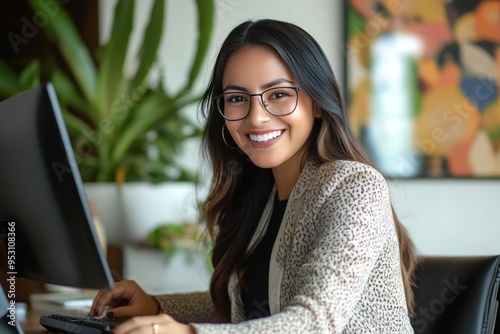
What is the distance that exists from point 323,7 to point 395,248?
2.64 metres

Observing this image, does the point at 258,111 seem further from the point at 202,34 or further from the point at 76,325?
the point at 202,34

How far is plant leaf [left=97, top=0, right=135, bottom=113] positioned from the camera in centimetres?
326

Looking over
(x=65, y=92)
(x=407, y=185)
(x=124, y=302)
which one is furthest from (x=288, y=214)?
(x=407, y=185)

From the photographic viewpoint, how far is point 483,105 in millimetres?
3609

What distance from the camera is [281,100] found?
150 cm

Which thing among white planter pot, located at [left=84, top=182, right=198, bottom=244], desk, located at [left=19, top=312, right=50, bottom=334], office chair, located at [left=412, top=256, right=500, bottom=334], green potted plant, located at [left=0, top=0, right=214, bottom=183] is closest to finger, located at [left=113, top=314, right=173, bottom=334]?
desk, located at [left=19, top=312, right=50, bottom=334]

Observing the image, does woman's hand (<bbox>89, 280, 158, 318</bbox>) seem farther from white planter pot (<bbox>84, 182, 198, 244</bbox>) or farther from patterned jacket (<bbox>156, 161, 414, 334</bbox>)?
white planter pot (<bbox>84, 182, 198, 244</bbox>)

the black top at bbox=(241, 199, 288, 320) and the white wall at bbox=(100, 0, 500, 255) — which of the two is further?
the white wall at bbox=(100, 0, 500, 255)

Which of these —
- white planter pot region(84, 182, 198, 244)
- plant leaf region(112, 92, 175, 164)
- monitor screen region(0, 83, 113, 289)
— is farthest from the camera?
plant leaf region(112, 92, 175, 164)

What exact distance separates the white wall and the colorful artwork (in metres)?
0.08

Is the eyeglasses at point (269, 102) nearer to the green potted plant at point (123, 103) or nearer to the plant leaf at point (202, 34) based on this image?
the green potted plant at point (123, 103)

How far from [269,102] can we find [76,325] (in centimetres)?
58

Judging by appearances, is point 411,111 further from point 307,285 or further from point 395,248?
point 307,285

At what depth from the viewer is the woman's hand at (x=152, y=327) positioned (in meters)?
1.01
